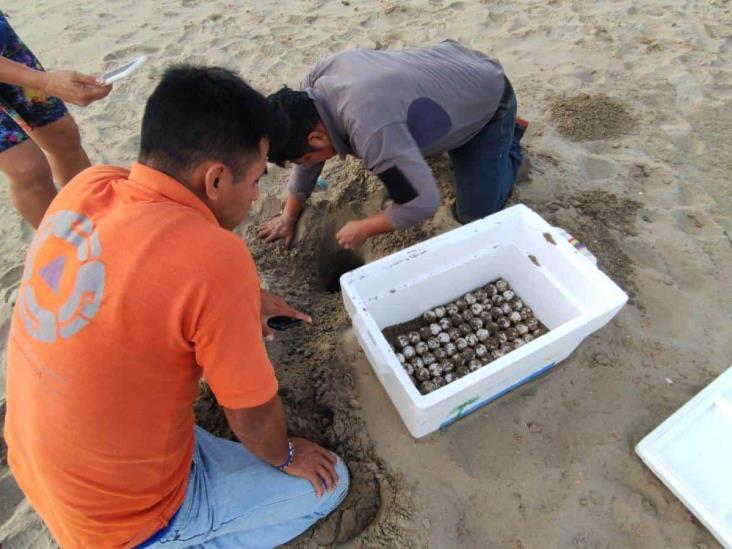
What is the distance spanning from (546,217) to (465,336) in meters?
0.82

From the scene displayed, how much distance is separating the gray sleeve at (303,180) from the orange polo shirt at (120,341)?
111 cm

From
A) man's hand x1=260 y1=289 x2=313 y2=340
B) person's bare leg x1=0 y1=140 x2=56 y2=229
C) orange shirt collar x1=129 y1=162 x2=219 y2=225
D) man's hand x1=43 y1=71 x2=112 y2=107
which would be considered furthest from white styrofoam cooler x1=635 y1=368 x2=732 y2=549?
person's bare leg x1=0 y1=140 x2=56 y2=229

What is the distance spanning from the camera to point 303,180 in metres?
2.15

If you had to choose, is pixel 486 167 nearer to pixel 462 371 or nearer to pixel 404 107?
pixel 404 107

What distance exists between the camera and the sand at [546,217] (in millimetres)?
1474

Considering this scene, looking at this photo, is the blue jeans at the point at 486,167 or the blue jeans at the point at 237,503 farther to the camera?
the blue jeans at the point at 486,167

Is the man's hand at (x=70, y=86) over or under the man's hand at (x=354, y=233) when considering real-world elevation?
over

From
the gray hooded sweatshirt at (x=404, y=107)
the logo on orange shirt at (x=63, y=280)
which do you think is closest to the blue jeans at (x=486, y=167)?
the gray hooded sweatshirt at (x=404, y=107)

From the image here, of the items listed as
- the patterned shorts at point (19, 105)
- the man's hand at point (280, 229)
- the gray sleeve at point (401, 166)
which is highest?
the patterned shorts at point (19, 105)

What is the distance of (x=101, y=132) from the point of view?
111 inches

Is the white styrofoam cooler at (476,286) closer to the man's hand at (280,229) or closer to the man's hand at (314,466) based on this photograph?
the man's hand at (314,466)

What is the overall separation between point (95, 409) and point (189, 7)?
401 cm

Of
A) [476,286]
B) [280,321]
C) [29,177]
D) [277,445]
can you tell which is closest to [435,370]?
[476,286]

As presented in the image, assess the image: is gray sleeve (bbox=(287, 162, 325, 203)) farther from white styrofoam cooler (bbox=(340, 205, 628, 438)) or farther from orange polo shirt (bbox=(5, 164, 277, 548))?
orange polo shirt (bbox=(5, 164, 277, 548))
